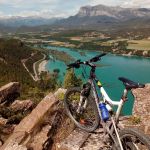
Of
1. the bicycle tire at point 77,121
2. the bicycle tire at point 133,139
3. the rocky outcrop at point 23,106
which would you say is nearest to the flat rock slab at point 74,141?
the bicycle tire at point 77,121

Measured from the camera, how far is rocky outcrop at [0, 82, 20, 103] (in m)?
17.9

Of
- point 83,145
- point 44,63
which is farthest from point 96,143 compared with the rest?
point 44,63

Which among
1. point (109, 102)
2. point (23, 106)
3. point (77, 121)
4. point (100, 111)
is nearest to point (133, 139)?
point (109, 102)

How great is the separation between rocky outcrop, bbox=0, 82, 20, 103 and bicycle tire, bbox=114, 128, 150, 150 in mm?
11163

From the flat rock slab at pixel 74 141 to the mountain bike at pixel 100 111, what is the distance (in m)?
0.22

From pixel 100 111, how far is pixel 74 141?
→ 1.46 metres

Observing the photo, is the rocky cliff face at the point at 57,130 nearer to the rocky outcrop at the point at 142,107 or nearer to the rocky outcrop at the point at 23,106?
the rocky outcrop at the point at 142,107

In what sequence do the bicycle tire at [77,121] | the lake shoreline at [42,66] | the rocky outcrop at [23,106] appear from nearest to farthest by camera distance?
the bicycle tire at [77,121] < the rocky outcrop at [23,106] < the lake shoreline at [42,66]

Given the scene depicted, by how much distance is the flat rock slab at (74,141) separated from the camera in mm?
9532

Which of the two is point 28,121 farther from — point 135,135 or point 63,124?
point 135,135

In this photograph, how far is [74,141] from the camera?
9.93 meters

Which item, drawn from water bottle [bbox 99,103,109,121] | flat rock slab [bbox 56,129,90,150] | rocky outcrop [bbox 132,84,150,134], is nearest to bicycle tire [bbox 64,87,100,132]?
flat rock slab [bbox 56,129,90,150]

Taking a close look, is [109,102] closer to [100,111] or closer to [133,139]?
[100,111]

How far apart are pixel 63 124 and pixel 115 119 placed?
11.6 feet
